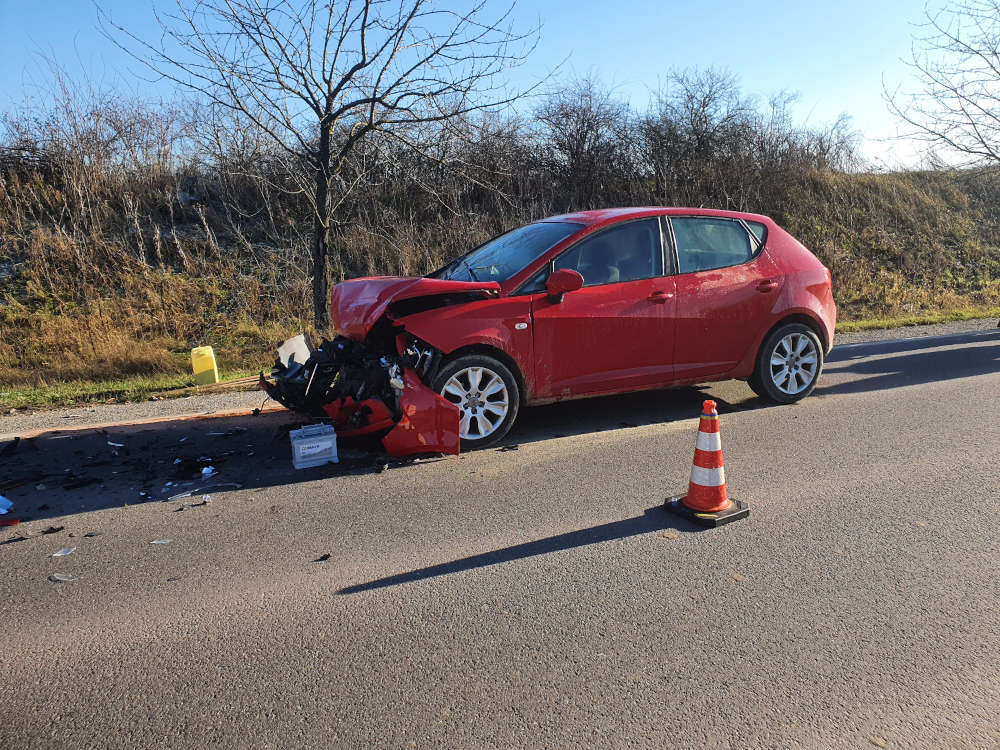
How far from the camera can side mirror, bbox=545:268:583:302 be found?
575cm

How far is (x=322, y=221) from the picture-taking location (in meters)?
8.91

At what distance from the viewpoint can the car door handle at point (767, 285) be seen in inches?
263

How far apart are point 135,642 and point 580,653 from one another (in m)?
1.88

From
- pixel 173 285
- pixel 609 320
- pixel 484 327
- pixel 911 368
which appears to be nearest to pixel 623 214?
pixel 609 320

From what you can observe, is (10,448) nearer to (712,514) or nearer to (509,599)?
(509,599)

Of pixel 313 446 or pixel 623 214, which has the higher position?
pixel 623 214

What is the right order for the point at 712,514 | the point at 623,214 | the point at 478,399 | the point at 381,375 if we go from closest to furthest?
the point at 712,514 → the point at 381,375 → the point at 478,399 → the point at 623,214

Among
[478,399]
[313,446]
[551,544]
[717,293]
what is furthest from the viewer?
[717,293]

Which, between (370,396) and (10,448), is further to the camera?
(10,448)

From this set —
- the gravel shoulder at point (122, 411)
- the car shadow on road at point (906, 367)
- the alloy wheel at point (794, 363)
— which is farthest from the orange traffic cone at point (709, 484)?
the gravel shoulder at point (122, 411)

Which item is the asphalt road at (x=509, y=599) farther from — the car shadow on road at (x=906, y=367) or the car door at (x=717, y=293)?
the car shadow on road at (x=906, y=367)

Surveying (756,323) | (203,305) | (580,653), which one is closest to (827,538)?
(580,653)

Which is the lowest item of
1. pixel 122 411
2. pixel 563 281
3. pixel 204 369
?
pixel 122 411

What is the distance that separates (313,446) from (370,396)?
564mm
